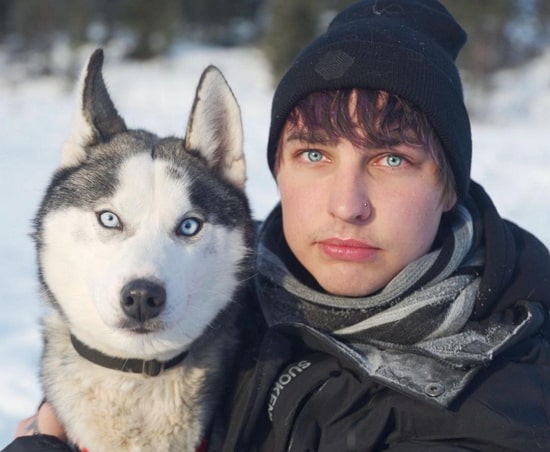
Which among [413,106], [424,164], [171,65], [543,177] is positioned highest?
[413,106]

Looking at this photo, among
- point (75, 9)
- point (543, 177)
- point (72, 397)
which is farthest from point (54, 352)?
point (75, 9)

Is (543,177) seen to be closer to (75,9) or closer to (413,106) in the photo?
(413,106)

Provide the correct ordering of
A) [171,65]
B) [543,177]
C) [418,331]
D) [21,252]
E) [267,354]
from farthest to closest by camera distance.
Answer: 1. [171,65]
2. [543,177]
3. [21,252]
4. [267,354]
5. [418,331]

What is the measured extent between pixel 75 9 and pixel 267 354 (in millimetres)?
23631

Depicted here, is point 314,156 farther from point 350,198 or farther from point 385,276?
point 385,276

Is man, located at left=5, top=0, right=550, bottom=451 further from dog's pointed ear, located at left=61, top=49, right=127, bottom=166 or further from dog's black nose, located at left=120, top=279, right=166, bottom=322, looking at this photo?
dog's pointed ear, located at left=61, top=49, right=127, bottom=166

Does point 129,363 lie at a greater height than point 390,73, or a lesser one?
lesser

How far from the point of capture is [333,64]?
1.83m

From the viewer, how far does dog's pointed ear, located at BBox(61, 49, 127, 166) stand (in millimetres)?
2027

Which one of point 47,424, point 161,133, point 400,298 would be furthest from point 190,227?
point 161,133

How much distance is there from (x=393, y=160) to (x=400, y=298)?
1.17ft

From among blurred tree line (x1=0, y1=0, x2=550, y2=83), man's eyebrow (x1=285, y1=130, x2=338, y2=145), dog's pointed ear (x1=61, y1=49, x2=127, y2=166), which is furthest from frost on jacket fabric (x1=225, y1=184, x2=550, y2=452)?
blurred tree line (x1=0, y1=0, x2=550, y2=83)

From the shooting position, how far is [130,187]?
1898mm

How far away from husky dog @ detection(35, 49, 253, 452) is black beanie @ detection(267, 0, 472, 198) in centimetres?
25
